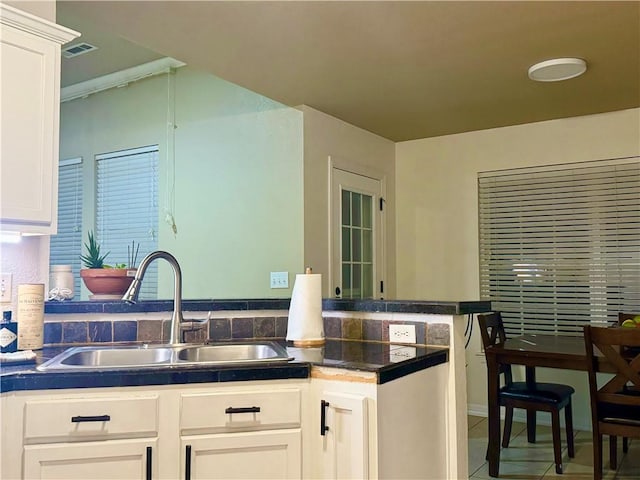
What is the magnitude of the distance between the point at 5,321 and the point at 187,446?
82cm

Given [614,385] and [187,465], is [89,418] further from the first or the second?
[614,385]

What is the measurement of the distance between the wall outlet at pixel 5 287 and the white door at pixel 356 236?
2.31 m

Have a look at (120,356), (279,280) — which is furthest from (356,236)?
(120,356)

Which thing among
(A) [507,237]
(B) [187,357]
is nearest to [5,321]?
(B) [187,357]

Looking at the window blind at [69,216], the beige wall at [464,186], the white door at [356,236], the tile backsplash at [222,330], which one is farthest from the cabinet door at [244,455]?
the window blind at [69,216]

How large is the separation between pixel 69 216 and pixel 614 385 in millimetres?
4515

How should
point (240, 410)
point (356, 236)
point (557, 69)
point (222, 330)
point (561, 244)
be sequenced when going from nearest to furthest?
point (240, 410)
point (222, 330)
point (557, 69)
point (561, 244)
point (356, 236)

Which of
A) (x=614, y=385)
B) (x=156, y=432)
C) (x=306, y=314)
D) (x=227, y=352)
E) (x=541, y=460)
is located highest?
(x=306, y=314)

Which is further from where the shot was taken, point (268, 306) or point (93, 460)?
point (268, 306)

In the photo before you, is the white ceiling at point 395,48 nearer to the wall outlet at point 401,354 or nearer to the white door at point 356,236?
the white door at point 356,236

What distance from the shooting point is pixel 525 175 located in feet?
14.7

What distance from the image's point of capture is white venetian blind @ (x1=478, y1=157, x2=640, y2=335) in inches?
161

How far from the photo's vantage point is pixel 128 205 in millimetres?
4602

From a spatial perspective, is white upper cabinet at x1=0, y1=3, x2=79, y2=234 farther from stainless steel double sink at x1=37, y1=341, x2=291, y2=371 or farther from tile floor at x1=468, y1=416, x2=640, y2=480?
tile floor at x1=468, y1=416, x2=640, y2=480
